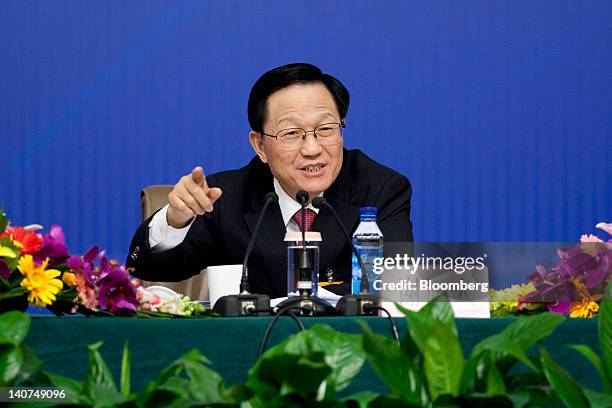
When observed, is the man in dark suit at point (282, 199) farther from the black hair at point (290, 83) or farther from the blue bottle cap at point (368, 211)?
the blue bottle cap at point (368, 211)

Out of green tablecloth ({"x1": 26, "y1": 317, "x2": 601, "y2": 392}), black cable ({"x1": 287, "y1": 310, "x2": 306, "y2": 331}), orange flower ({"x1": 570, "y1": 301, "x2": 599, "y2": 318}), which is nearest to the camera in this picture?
black cable ({"x1": 287, "y1": 310, "x2": 306, "y2": 331})

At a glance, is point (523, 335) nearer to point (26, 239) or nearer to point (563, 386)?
point (563, 386)

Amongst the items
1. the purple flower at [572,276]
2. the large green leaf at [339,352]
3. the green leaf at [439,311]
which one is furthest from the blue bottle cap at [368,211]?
the large green leaf at [339,352]

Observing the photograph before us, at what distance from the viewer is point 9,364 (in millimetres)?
1000

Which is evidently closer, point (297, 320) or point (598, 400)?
point (598, 400)

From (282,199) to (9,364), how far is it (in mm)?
1551

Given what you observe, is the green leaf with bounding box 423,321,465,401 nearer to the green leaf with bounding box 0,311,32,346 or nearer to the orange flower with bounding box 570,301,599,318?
the green leaf with bounding box 0,311,32,346

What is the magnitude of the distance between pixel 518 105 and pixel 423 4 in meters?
0.55

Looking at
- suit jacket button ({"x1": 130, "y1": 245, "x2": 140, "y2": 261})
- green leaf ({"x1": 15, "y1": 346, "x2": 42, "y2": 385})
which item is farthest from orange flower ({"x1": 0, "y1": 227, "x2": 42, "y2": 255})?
suit jacket button ({"x1": 130, "y1": 245, "x2": 140, "y2": 261})

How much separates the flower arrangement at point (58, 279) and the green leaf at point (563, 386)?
0.74 metres

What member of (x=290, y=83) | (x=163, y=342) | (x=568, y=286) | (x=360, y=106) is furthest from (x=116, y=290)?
(x=360, y=106)

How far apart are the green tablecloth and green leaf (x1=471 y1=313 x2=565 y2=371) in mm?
314

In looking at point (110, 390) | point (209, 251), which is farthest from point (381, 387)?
point (209, 251)

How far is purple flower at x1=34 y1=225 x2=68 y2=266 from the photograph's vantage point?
4.73ft
